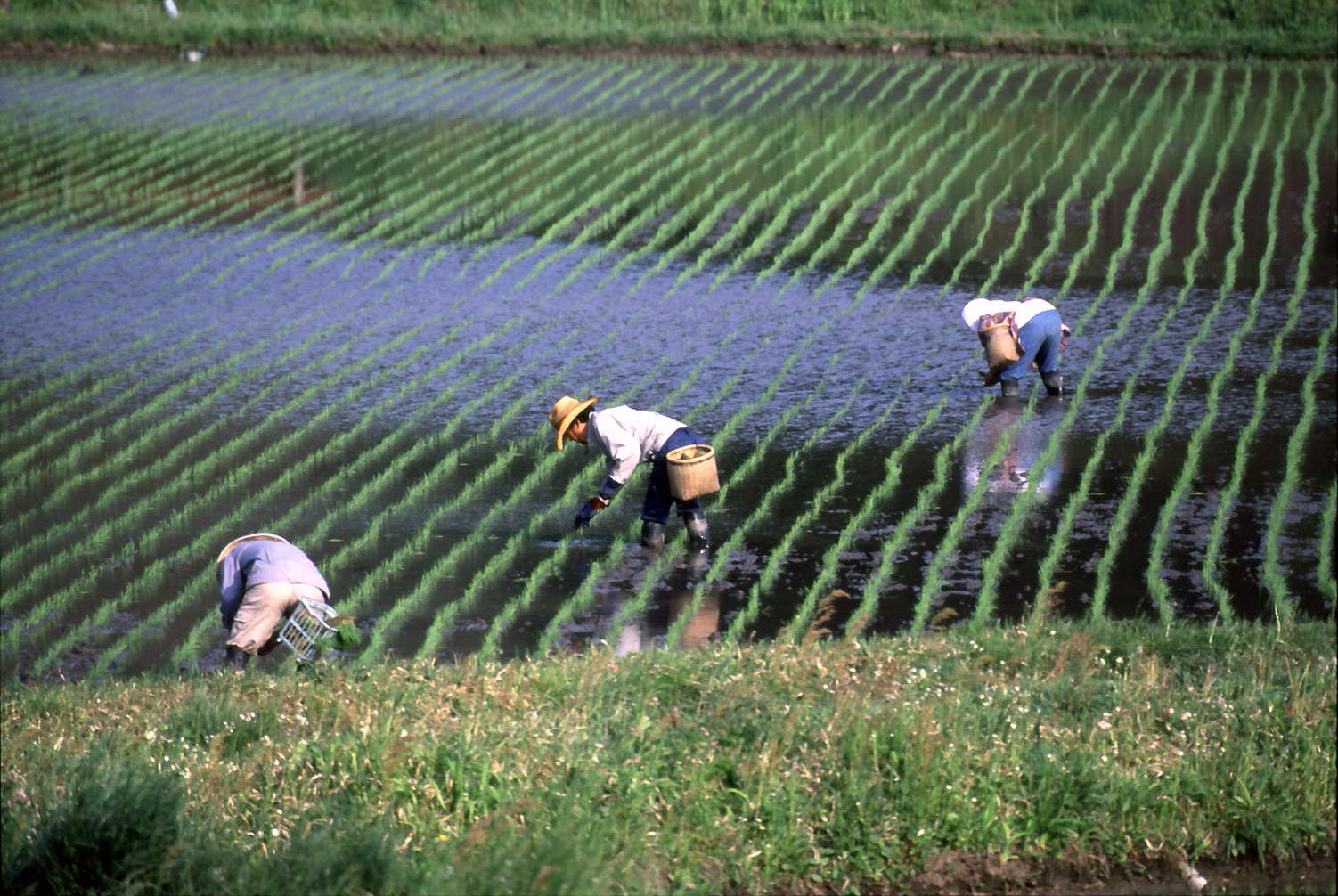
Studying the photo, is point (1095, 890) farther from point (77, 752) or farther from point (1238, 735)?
point (77, 752)

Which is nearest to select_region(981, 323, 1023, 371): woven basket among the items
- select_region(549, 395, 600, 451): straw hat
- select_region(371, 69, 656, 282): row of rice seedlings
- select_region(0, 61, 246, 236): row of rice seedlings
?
select_region(549, 395, 600, 451): straw hat

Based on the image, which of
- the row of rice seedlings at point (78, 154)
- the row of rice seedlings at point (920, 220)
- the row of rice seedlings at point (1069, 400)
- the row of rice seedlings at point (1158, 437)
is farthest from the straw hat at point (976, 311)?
the row of rice seedlings at point (78, 154)

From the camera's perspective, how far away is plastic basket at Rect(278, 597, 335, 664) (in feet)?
23.4

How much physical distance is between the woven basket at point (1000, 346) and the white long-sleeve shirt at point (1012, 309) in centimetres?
10

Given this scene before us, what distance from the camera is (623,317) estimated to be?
44.3ft

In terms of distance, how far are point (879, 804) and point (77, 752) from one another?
2.83 meters

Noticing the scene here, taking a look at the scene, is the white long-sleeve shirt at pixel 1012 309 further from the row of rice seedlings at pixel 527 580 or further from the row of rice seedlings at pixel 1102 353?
the row of rice seedlings at pixel 527 580

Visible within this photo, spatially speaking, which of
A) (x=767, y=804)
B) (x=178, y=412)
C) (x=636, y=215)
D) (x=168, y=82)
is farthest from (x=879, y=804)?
(x=168, y=82)

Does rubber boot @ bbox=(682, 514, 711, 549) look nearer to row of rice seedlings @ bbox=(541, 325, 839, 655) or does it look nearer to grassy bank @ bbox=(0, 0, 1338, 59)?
row of rice seedlings @ bbox=(541, 325, 839, 655)

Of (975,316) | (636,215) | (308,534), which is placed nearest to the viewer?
(308,534)

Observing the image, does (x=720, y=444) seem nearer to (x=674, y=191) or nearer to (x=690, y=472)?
(x=690, y=472)

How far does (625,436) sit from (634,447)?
74 mm

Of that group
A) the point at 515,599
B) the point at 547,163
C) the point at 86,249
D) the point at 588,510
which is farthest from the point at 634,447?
the point at 547,163

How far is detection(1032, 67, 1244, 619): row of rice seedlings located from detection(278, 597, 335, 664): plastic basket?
3041 millimetres
